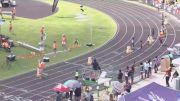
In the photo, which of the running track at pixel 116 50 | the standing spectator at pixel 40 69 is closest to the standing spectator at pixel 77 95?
the running track at pixel 116 50

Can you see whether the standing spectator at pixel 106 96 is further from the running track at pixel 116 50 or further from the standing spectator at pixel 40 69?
the standing spectator at pixel 40 69

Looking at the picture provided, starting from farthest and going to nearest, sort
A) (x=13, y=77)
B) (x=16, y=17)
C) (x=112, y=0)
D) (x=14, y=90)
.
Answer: (x=112, y=0) → (x=16, y=17) → (x=13, y=77) → (x=14, y=90)

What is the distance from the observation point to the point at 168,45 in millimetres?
50906

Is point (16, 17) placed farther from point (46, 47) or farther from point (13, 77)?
point (13, 77)

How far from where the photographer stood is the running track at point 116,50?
3741 centimetres

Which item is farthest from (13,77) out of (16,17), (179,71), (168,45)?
(16,17)

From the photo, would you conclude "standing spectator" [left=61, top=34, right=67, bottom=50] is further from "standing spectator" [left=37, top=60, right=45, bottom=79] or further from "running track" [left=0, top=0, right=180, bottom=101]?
"standing spectator" [left=37, top=60, right=45, bottom=79]

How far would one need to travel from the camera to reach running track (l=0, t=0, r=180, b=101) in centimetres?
3741

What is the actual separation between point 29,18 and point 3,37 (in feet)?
46.3

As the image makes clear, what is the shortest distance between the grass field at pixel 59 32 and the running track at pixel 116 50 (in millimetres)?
1089

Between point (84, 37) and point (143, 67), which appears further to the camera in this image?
point (84, 37)

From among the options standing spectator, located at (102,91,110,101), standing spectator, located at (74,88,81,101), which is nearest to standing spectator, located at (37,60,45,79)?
standing spectator, located at (102,91,110,101)

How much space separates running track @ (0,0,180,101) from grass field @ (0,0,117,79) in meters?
1.09

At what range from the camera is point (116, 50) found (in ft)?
161
